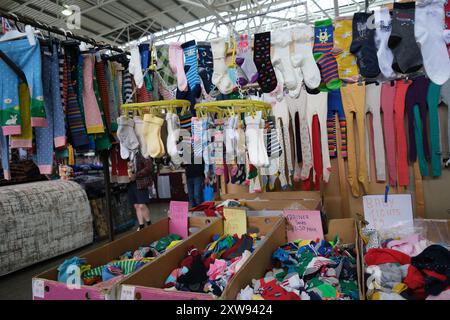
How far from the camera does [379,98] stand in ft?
10.0

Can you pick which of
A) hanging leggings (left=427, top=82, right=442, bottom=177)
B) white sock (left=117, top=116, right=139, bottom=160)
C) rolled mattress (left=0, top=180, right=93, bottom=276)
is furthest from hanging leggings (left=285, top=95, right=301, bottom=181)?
rolled mattress (left=0, top=180, right=93, bottom=276)

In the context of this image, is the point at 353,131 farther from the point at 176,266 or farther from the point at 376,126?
the point at 176,266

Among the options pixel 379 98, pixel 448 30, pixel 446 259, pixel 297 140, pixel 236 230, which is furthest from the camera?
pixel 297 140

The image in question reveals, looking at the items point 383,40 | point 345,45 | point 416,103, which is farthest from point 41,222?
point 416,103

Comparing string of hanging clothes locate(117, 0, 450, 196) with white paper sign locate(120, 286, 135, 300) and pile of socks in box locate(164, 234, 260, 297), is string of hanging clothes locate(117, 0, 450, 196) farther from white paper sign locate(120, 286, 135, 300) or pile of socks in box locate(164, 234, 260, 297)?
white paper sign locate(120, 286, 135, 300)

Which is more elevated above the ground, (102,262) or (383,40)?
(383,40)

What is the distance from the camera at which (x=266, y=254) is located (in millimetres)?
1634

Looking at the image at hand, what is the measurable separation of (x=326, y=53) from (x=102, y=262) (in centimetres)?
175

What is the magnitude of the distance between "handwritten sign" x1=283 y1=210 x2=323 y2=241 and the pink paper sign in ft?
2.31

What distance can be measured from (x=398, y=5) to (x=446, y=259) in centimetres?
129

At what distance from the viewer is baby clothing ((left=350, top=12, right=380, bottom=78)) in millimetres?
1728

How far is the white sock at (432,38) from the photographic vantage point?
62.5 inches
